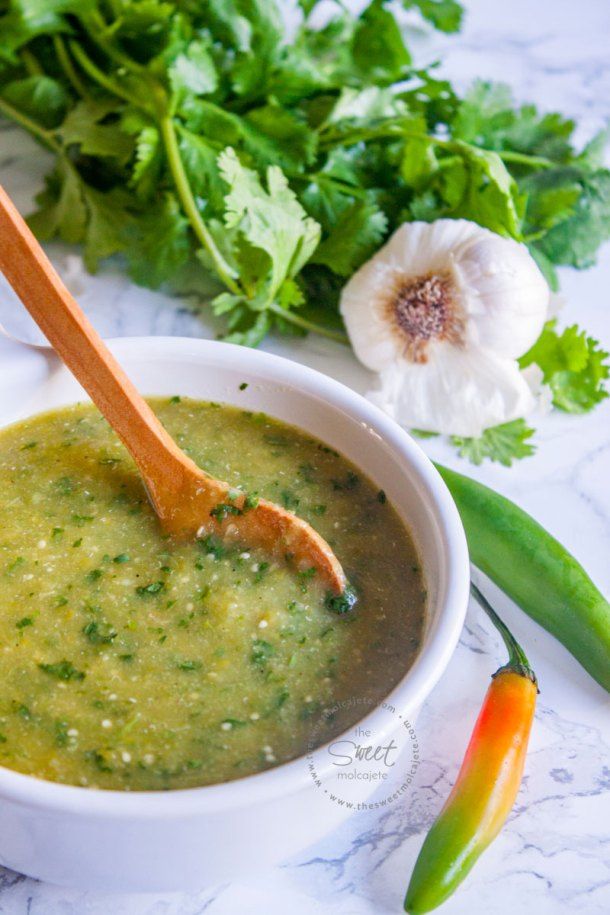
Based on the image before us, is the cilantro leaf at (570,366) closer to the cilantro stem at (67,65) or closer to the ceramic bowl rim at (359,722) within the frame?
the ceramic bowl rim at (359,722)

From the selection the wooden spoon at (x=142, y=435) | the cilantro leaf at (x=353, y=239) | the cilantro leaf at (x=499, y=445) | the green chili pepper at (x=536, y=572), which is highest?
the wooden spoon at (x=142, y=435)

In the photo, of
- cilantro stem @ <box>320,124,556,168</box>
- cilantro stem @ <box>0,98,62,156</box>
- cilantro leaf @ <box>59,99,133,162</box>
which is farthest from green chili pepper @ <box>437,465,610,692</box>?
cilantro stem @ <box>0,98,62,156</box>

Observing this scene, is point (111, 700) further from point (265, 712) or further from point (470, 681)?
point (470, 681)

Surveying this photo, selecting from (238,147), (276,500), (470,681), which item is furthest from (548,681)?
(238,147)

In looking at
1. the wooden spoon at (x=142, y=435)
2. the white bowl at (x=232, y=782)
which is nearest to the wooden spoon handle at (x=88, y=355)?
the wooden spoon at (x=142, y=435)

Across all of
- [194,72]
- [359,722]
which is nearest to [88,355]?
[359,722]
